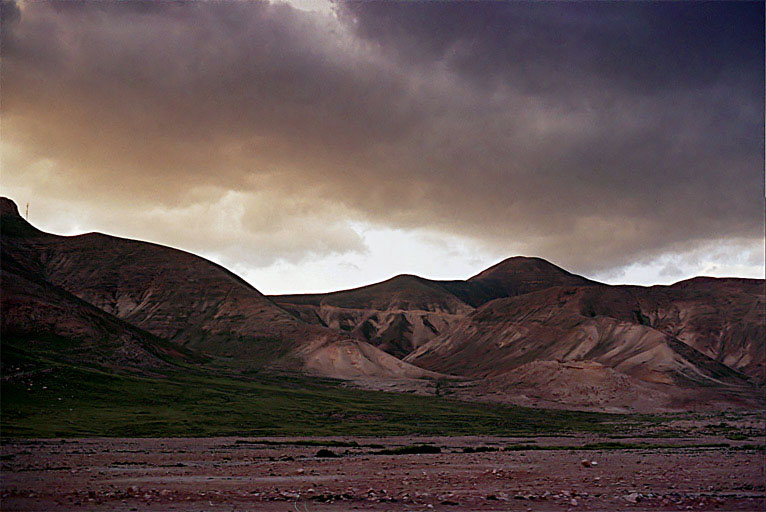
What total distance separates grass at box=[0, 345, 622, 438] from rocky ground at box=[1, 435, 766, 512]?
2346cm

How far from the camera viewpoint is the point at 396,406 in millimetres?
118562

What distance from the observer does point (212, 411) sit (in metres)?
92.6

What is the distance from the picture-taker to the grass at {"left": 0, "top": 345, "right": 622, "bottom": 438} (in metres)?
71.0

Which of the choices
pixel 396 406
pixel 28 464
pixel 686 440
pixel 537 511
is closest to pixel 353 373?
pixel 396 406

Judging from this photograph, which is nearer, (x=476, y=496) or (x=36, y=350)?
(x=476, y=496)

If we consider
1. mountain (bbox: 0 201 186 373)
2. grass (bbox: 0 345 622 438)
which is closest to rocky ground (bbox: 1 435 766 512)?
grass (bbox: 0 345 622 438)

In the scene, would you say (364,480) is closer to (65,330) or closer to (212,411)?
(212,411)

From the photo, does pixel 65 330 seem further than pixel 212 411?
Yes

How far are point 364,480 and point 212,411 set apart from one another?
6926cm

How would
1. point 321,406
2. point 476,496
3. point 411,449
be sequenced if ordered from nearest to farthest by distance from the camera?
point 476,496, point 411,449, point 321,406

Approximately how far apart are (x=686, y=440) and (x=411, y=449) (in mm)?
28824

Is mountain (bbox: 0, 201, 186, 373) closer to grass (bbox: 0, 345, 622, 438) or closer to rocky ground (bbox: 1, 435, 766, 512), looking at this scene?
grass (bbox: 0, 345, 622, 438)

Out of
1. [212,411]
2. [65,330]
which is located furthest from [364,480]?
[65,330]

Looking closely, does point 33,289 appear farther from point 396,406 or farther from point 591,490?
point 591,490
